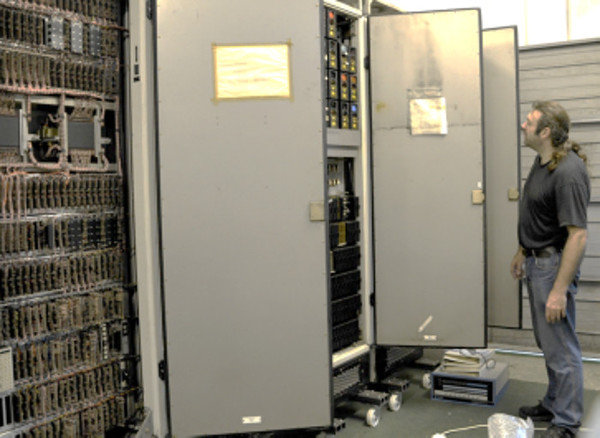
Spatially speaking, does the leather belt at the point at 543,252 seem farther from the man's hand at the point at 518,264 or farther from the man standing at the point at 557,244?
the man's hand at the point at 518,264

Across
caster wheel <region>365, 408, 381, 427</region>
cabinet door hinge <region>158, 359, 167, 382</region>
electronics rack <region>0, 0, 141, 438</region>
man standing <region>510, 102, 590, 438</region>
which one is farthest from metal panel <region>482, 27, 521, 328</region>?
electronics rack <region>0, 0, 141, 438</region>

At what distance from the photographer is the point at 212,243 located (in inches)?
113

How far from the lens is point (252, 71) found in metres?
2.87

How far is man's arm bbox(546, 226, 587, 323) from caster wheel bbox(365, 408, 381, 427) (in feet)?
3.35

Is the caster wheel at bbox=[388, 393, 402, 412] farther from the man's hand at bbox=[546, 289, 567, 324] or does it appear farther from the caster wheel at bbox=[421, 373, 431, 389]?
the man's hand at bbox=[546, 289, 567, 324]

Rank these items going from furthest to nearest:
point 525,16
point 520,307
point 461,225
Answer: point 525,16 < point 520,307 < point 461,225

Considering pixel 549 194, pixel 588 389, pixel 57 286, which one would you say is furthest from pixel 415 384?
pixel 57 286

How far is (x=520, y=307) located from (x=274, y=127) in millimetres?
2104

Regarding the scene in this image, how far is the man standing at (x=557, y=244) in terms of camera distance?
2846 millimetres

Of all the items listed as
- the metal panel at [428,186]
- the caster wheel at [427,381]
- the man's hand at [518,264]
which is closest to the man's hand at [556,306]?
the man's hand at [518,264]

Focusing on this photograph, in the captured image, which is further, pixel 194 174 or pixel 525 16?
pixel 525 16

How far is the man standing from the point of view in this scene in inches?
112

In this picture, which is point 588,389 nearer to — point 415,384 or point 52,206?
point 415,384

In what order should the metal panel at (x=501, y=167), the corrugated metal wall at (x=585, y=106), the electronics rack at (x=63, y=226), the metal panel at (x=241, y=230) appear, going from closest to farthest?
the electronics rack at (x=63, y=226) → the metal panel at (x=241, y=230) → the metal panel at (x=501, y=167) → the corrugated metal wall at (x=585, y=106)
